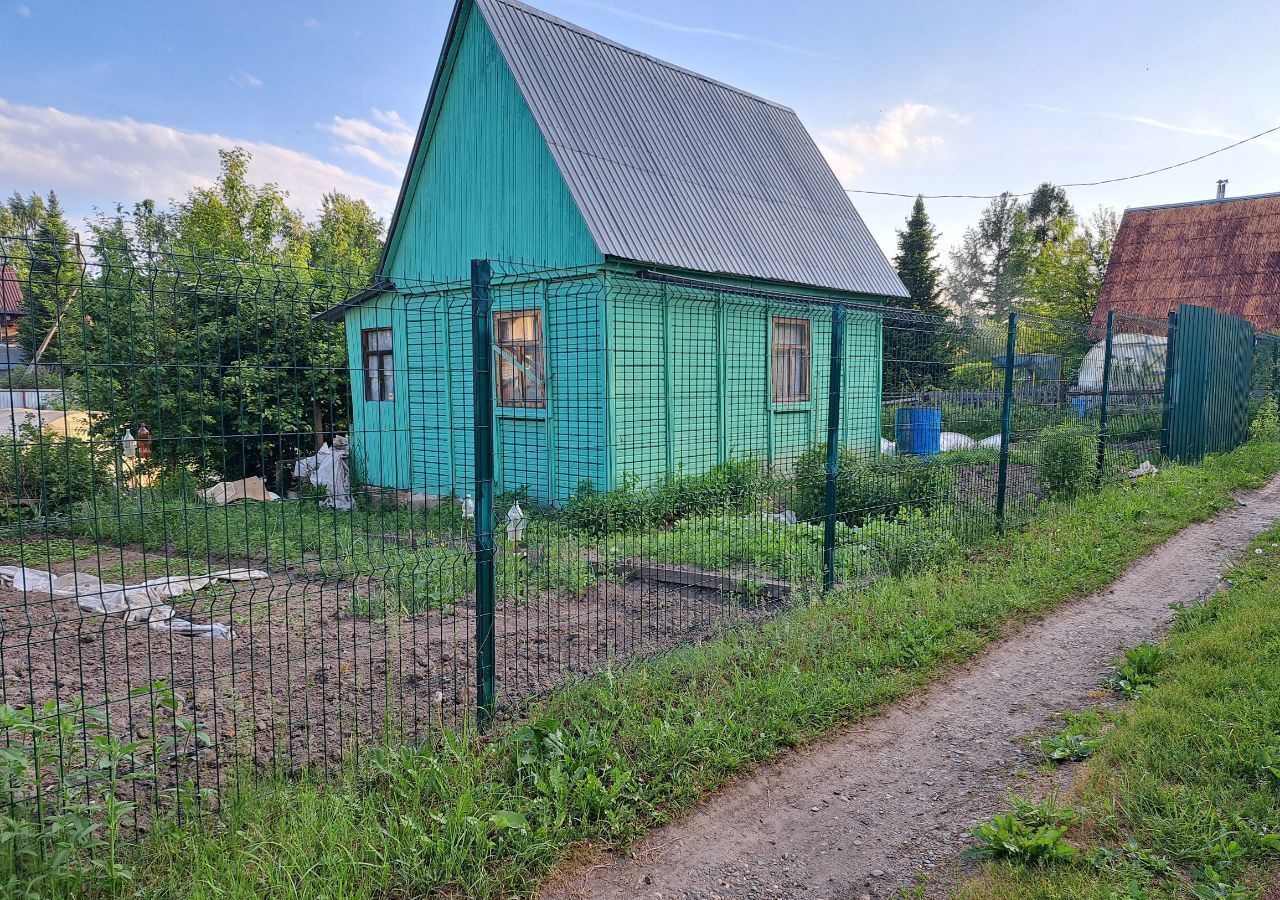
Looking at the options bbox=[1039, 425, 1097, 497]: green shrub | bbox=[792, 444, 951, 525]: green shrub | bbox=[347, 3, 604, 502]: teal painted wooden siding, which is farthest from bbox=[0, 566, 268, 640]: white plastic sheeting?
bbox=[1039, 425, 1097, 497]: green shrub

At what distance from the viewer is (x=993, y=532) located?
24.5ft

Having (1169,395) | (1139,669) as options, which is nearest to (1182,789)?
(1139,669)

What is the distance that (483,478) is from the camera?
3.66 m

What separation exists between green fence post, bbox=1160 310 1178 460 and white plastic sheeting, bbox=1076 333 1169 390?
19cm

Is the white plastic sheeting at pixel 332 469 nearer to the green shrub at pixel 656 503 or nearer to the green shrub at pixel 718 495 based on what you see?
the green shrub at pixel 656 503

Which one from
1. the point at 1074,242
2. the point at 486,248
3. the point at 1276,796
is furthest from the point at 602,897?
the point at 1074,242

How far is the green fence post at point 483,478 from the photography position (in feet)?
11.8

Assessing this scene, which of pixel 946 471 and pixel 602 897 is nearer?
pixel 602 897

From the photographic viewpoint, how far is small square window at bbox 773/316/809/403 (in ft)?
38.9

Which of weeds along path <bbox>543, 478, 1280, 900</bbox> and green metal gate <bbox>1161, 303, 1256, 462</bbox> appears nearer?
weeds along path <bbox>543, 478, 1280, 900</bbox>

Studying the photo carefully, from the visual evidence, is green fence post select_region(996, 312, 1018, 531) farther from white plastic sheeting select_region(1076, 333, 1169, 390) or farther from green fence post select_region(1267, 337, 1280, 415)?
green fence post select_region(1267, 337, 1280, 415)

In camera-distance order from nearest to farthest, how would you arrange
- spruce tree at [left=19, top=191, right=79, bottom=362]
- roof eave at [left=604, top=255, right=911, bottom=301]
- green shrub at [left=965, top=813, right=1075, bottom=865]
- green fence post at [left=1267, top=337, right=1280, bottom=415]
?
spruce tree at [left=19, top=191, right=79, bottom=362]
green shrub at [left=965, top=813, right=1075, bottom=865]
roof eave at [left=604, top=255, right=911, bottom=301]
green fence post at [left=1267, top=337, right=1280, bottom=415]

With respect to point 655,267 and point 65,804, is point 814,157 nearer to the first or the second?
point 655,267

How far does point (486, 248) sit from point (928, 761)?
Result: 9.68m
